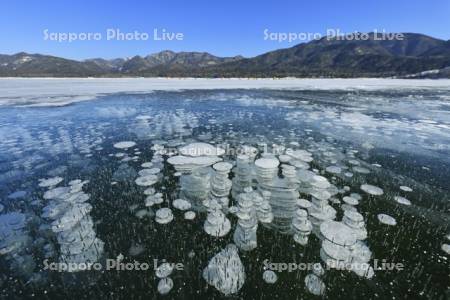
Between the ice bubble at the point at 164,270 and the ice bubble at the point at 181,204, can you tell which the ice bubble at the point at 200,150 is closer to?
the ice bubble at the point at 181,204

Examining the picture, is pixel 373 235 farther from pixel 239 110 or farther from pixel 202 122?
pixel 239 110

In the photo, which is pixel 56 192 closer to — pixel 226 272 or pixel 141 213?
pixel 141 213

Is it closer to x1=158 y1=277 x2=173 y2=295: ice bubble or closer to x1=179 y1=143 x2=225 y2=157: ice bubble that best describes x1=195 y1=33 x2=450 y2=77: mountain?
x1=179 y1=143 x2=225 y2=157: ice bubble

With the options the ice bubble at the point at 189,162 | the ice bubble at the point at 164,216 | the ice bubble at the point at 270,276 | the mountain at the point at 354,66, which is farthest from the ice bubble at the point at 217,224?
the mountain at the point at 354,66

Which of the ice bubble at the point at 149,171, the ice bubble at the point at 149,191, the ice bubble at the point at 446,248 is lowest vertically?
the ice bubble at the point at 446,248

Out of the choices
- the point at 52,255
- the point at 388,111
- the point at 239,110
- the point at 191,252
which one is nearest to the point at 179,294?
the point at 191,252

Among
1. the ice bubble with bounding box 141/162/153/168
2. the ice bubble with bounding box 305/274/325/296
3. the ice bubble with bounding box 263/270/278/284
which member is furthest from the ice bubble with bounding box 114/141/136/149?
the ice bubble with bounding box 305/274/325/296
